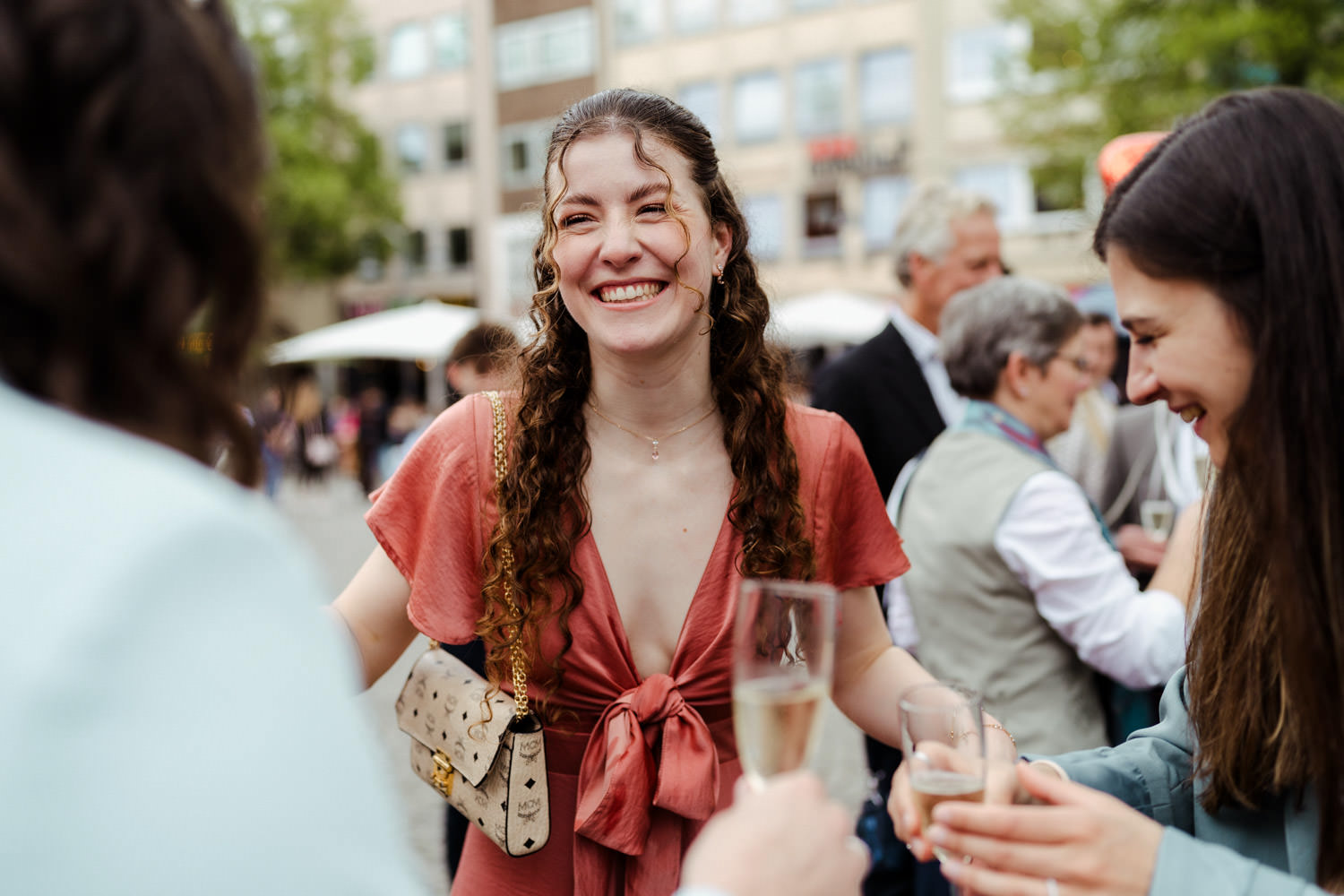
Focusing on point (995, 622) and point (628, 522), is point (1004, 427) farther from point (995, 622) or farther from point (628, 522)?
point (628, 522)

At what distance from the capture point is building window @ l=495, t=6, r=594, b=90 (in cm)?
3052

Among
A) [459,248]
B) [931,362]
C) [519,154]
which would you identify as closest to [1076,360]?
[931,362]

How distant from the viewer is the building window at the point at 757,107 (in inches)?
1073

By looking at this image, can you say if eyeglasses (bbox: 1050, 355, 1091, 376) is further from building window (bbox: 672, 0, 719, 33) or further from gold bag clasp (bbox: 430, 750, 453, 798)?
building window (bbox: 672, 0, 719, 33)

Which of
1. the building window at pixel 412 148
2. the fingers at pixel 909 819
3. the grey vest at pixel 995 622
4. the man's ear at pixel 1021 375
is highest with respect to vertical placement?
the building window at pixel 412 148

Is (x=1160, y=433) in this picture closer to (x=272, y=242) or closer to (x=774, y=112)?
(x=272, y=242)

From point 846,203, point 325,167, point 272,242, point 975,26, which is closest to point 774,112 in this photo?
point 846,203

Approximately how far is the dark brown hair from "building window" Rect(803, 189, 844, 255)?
25.6m

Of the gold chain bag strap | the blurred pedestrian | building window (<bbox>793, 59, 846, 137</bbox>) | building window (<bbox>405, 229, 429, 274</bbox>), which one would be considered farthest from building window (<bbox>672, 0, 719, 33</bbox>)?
the gold chain bag strap

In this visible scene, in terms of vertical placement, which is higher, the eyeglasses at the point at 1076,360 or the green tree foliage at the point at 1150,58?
the green tree foliage at the point at 1150,58

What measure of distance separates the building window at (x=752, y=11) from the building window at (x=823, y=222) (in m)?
4.44

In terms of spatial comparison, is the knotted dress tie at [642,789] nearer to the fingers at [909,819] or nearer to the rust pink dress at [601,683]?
the rust pink dress at [601,683]

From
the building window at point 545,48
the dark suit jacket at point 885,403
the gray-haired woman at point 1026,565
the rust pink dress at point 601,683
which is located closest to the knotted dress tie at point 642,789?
the rust pink dress at point 601,683

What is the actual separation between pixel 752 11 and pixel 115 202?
2856 centimetres
